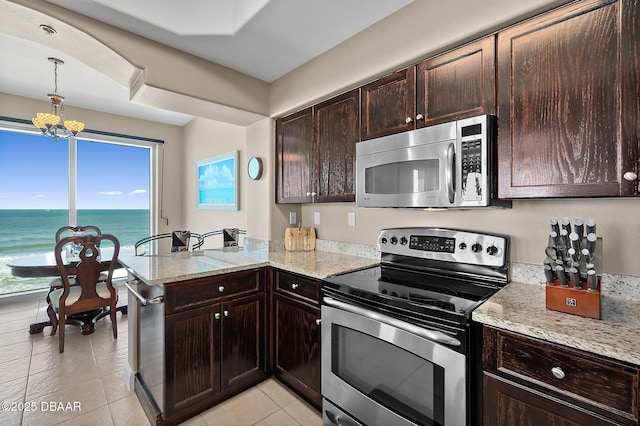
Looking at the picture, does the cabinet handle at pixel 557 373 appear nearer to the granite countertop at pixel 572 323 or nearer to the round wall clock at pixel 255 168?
the granite countertop at pixel 572 323

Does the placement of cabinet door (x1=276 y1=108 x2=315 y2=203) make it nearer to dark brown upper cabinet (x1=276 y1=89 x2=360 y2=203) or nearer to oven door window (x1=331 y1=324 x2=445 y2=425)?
dark brown upper cabinet (x1=276 y1=89 x2=360 y2=203)

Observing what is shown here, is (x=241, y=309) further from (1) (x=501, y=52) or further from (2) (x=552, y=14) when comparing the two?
(2) (x=552, y=14)

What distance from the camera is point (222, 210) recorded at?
448cm

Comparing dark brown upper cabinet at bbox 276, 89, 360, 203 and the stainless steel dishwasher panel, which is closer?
the stainless steel dishwasher panel

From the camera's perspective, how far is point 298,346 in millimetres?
2033

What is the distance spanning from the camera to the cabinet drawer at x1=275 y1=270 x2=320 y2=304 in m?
1.92

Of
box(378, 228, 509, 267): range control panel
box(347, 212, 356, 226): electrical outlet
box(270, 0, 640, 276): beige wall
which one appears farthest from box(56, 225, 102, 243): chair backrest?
box(378, 228, 509, 267): range control panel

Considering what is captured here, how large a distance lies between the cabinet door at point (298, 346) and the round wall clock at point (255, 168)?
1.34m

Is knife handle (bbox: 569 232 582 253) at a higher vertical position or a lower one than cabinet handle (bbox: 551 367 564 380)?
higher

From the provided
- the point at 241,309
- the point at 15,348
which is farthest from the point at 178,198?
the point at 241,309

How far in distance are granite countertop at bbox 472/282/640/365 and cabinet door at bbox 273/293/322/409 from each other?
1042 mm

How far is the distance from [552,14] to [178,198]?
5615 mm

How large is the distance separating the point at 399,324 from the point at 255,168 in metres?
2.21

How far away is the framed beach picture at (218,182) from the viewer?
13.6 feet
